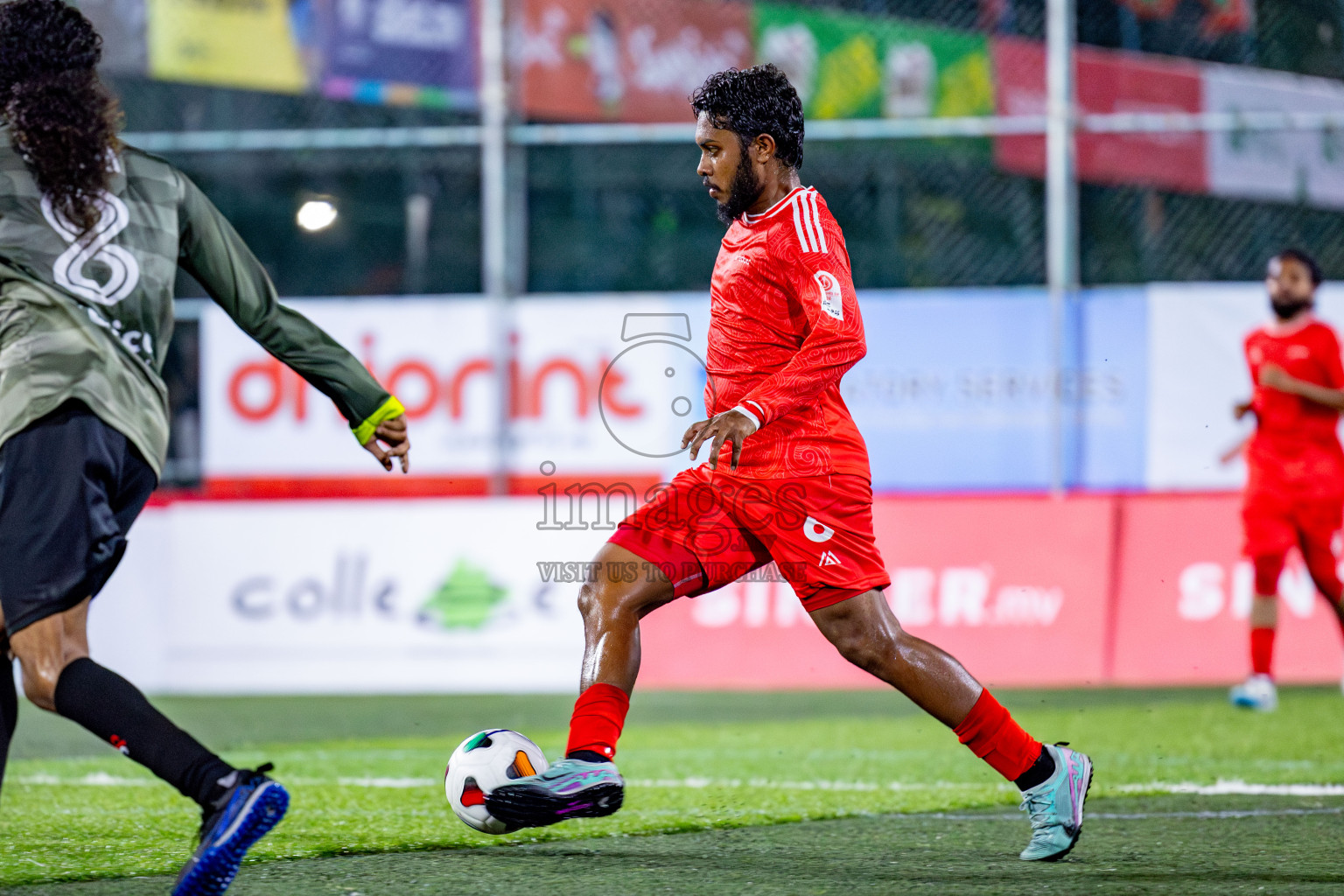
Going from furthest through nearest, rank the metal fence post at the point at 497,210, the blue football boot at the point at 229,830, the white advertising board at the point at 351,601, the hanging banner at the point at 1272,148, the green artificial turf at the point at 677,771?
the hanging banner at the point at 1272,148 → the metal fence post at the point at 497,210 → the white advertising board at the point at 351,601 → the green artificial turf at the point at 677,771 → the blue football boot at the point at 229,830

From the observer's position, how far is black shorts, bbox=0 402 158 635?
12.0 ft

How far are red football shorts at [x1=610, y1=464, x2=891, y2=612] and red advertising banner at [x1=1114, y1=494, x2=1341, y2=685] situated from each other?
18.5ft

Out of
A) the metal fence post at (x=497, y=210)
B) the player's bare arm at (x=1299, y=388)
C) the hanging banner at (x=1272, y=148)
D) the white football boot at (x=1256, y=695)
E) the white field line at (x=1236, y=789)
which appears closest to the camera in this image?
the white field line at (x=1236, y=789)

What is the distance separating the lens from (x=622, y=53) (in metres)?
13.8

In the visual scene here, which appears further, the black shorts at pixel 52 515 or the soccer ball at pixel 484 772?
the soccer ball at pixel 484 772

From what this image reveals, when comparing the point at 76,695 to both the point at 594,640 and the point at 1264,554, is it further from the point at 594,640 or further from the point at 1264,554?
the point at 1264,554

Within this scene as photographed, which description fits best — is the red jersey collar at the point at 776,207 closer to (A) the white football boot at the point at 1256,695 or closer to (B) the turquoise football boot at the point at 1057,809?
(B) the turquoise football boot at the point at 1057,809

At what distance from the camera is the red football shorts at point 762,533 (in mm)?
4484

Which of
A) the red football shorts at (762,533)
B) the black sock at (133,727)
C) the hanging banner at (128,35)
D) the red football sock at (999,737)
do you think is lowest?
the red football sock at (999,737)

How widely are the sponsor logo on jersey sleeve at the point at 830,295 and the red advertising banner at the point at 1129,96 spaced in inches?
376

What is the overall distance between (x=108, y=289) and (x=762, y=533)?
1701mm

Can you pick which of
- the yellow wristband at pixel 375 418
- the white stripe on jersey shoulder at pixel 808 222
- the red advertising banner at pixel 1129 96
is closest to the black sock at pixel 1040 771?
the white stripe on jersey shoulder at pixel 808 222

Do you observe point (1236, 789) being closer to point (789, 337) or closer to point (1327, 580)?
point (789, 337)

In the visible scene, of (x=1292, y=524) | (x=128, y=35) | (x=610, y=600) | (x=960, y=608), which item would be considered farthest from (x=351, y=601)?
(x=610, y=600)
